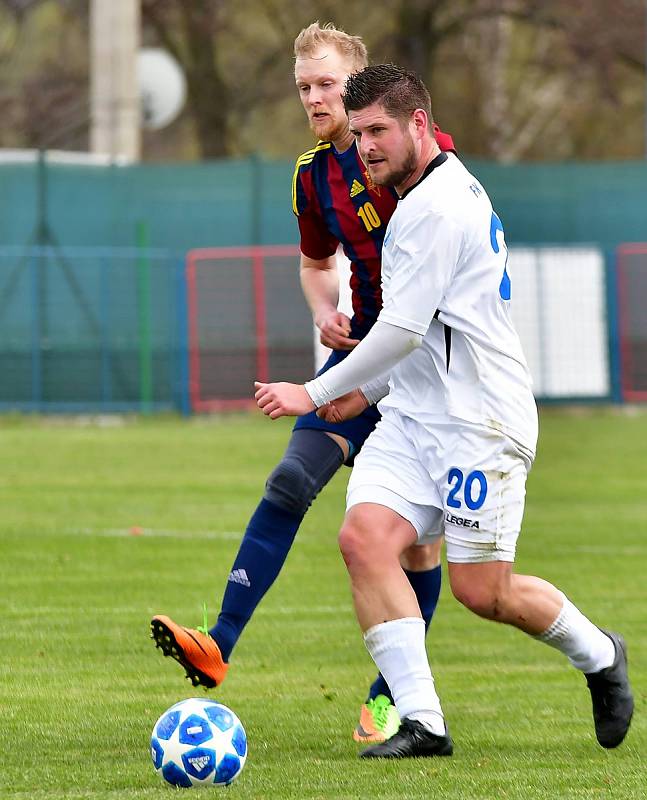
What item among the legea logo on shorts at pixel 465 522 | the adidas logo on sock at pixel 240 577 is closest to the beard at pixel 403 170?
the legea logo on shorts at pixel 465 522

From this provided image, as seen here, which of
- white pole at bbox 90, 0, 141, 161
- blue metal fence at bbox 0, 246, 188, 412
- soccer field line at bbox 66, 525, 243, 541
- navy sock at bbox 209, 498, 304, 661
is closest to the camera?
navy sock at bbox 209, 498, 304, 661

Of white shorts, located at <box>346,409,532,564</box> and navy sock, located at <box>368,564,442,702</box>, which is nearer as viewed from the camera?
white shorts, located at <box>346,409,532,564</box>

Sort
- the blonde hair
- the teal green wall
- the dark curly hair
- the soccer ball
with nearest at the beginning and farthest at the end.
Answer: the soccer ball < the dark curly hair < the blonde hair < the teal green wall

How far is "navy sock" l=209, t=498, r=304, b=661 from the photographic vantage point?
5.95m

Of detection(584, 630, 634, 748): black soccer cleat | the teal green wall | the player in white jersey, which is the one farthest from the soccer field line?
the teal green wall

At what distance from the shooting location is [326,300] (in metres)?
6.46

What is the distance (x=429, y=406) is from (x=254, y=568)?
943 mm

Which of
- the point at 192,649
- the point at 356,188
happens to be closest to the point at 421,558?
the point at 192,649

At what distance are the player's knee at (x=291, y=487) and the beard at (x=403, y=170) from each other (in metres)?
1.19

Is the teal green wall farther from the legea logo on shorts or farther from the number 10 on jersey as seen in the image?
the legea logo on shorts

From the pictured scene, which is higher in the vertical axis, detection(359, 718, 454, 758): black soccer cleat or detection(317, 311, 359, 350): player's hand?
detection(317, 311, 359, 350): player's hand

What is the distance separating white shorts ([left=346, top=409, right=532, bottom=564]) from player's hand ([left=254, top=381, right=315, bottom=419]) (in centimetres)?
36

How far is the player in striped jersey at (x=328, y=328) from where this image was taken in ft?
19.7

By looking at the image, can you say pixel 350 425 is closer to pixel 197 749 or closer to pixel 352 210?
pixel 352 210
